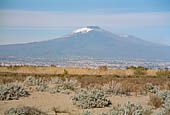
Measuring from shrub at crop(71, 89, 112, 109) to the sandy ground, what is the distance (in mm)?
261

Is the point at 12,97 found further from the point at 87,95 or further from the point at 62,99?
the point at 87,95

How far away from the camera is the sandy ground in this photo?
1127 centimetres

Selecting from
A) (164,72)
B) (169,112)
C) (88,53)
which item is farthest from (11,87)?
(88,53)

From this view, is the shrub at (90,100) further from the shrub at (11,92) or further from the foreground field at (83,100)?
the shrub at (11,92)

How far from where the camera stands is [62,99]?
13.3 meters

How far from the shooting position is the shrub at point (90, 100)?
467 inches

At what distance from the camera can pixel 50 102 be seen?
1244 cm

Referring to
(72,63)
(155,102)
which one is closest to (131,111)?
(155,102)

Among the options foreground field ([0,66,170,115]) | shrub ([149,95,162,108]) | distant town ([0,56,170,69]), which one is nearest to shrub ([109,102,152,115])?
foreground field ([0,66,170,115])

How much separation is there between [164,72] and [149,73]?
2412 mm

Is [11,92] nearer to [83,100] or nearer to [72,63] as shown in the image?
[83,100]

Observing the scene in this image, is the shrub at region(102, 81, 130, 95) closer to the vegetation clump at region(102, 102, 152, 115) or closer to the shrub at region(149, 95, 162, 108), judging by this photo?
the shrub at region(149, 95, 162, 108)

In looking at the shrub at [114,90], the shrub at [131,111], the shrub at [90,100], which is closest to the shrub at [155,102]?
the shrub at [90,100]

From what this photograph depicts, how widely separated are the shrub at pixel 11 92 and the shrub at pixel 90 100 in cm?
246
